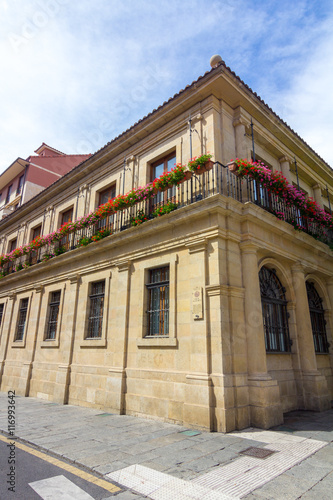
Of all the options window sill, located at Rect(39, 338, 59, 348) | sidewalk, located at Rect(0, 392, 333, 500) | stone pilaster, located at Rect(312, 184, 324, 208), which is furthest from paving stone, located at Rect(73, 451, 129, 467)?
stone pilaster, located at Rect(312, 184, 324, 208)

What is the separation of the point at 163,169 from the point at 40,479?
8.83 metres

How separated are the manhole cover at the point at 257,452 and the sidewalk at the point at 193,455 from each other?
0.17 ft

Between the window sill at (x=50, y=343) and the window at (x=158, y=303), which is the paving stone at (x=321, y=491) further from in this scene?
the window sill at (x=50, y=343)

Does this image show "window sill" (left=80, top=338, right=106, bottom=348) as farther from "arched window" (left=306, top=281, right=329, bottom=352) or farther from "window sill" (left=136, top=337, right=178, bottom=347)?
"arched window" (left=306, top=281, right=329, bottom=352)

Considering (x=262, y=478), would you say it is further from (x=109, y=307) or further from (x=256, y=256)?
(x=109, y=307)

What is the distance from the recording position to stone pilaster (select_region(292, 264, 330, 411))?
28.3 ft

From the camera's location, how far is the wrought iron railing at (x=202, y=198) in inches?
326

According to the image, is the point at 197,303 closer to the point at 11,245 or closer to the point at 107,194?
the point at 107,194

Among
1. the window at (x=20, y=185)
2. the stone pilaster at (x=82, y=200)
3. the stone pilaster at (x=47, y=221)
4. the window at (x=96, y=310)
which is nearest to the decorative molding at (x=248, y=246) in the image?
the window at (x=96, y=310)

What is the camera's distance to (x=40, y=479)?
13.5 ft

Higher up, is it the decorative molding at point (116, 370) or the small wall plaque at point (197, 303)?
the small wall plaque at point (197, 303)

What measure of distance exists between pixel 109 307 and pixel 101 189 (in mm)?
5184

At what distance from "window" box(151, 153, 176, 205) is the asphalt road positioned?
704cm

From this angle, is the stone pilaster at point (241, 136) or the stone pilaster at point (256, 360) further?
the stone pilaster at point (241, 136)
